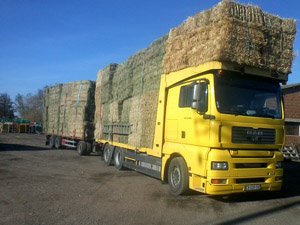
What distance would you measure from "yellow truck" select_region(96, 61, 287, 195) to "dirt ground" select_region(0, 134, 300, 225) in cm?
46

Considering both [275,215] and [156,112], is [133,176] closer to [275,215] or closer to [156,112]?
[156,112]

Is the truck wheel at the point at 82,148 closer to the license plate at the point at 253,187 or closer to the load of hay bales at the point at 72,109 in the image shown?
the load of hay bales at the point at 72,109

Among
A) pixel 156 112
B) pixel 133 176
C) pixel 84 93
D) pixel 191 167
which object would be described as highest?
pixel 84 93

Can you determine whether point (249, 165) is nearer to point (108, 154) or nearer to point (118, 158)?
point (118, 158)

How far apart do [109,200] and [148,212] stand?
1.26 metres

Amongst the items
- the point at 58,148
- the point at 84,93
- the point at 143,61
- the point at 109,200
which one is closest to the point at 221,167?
the point at 109,200

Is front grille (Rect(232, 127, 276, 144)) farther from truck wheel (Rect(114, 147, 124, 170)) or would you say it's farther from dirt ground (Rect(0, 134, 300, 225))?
truck wheel (Rect(114, 147, 124, 170))

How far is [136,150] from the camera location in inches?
384

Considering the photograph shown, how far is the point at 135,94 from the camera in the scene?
10.6 metres

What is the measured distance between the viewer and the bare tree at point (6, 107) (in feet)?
270

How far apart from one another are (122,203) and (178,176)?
159 centimetres

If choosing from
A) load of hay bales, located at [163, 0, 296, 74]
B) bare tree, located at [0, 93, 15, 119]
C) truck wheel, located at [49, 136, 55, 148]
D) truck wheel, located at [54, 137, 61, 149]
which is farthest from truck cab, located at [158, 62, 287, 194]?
bare tree, located at [0, 93, 15, 119]

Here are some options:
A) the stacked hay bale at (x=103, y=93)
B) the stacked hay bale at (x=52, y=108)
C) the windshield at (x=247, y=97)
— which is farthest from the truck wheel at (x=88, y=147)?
the windshield at (x=247, y=97)

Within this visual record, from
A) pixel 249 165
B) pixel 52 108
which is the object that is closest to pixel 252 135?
pixel 249 165
